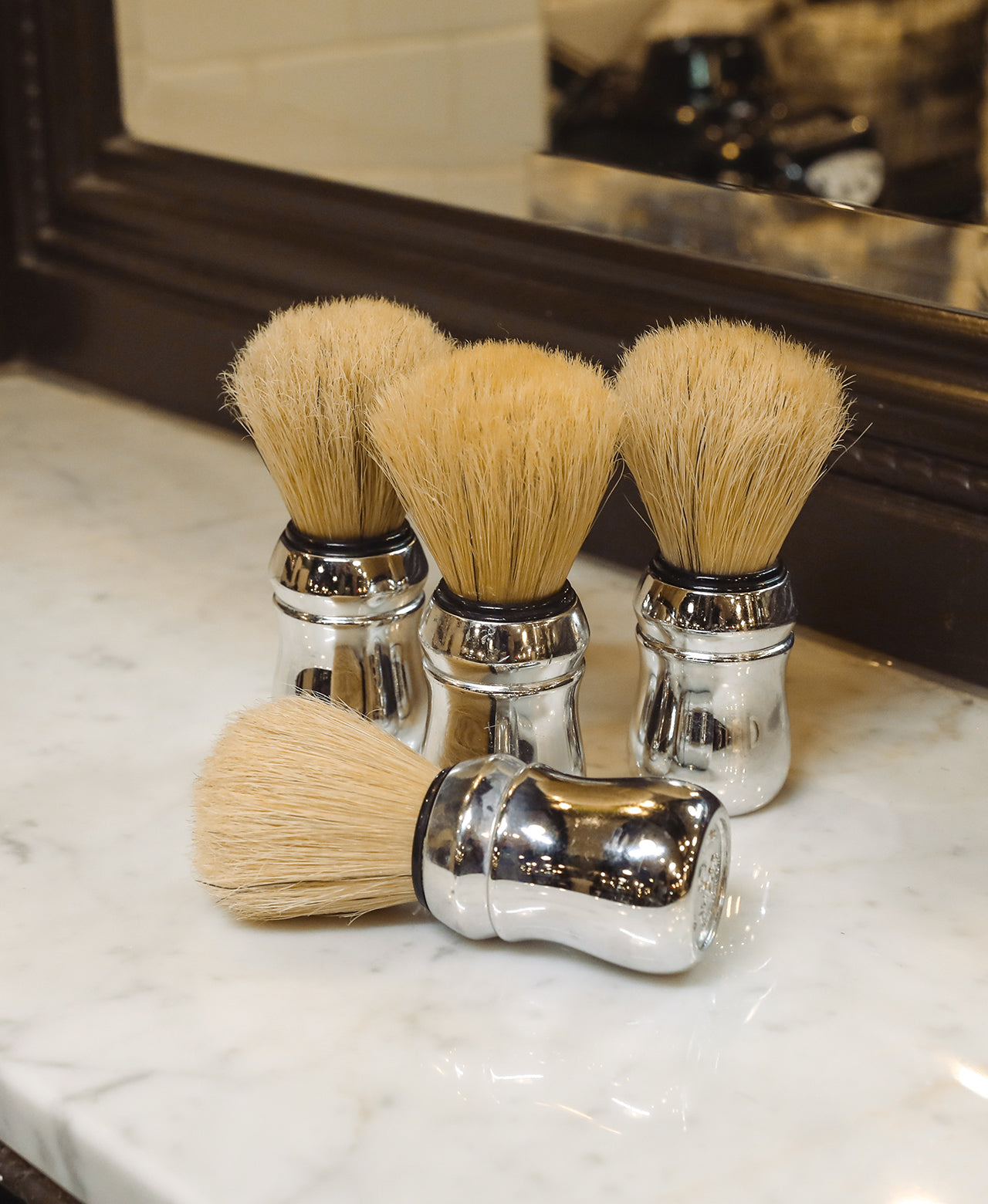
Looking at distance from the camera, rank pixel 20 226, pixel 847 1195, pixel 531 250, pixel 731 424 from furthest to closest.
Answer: pixel 20 226 < pixel 531 250 < pixel 731 424 < pixel 847 1195

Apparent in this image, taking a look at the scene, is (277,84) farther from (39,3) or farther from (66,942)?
(66,942)

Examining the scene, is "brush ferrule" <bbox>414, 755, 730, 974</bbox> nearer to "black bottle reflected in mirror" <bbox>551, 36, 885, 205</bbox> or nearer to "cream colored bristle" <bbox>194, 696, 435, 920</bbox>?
"cream colored bristle" <bbox>194, 696, 435, 920</bbox>

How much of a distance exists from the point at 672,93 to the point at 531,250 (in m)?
0.25

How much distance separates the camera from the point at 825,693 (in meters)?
0.60

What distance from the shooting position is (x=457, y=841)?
15.8 inches

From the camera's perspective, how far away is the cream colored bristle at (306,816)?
42cm

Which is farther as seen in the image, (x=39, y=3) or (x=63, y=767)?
(x=39, y=3)

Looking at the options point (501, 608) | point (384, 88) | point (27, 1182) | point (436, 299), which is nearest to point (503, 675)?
point (501, 608)

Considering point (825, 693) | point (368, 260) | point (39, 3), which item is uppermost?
point (39, 3)

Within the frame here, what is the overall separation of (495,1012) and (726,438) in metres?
0.19

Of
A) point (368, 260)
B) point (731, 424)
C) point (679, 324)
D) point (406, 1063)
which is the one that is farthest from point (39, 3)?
point (406, 1063)

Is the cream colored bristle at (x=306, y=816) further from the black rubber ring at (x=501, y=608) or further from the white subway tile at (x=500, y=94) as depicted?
the white subway tile at (x=500, y=94)

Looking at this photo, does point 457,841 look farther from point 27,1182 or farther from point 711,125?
point 711,125

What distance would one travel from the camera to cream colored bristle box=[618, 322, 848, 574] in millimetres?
447
